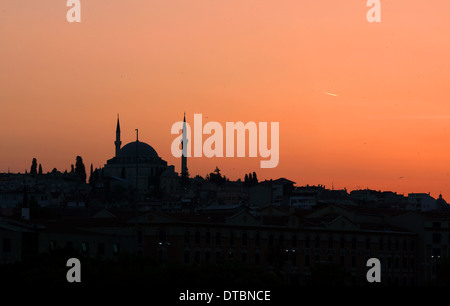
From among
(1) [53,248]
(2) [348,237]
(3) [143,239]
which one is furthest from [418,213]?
(1) [53,248]

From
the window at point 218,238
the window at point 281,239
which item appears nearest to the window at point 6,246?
the window at point 218,238

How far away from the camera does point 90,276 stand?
7812cm

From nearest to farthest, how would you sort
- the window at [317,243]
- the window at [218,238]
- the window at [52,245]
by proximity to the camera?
the window at [52,245]
the window at [218,238]
the window at [317,243]

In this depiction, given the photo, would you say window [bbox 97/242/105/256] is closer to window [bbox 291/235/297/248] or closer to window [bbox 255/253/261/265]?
window [bbox 255/253/261/265]

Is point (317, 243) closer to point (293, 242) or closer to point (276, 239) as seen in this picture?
point (293, 242)

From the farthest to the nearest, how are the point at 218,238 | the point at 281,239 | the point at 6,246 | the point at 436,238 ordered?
the point at 436,238
the point at 281,239
the point at 218,238
the point at 6,246

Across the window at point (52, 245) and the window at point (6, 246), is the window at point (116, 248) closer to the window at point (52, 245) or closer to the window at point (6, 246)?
the window at point (52, 245)

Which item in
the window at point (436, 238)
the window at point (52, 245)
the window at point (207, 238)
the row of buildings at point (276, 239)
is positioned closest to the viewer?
the window at point (52, 245)

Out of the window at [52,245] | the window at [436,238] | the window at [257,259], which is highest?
the window at [52,245]

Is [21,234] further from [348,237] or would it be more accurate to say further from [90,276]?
[348,237]

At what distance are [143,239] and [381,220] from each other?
3586 cm

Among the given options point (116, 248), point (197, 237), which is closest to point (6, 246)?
point (116, 248)

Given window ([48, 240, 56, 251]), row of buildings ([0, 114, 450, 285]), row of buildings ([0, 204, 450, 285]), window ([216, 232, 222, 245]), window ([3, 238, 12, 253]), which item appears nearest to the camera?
window ([3, 238, 12, 253])

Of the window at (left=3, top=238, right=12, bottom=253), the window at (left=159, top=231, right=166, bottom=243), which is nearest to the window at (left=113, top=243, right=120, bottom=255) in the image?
the window at (left=159, top=231, right=166, bottom=243)
